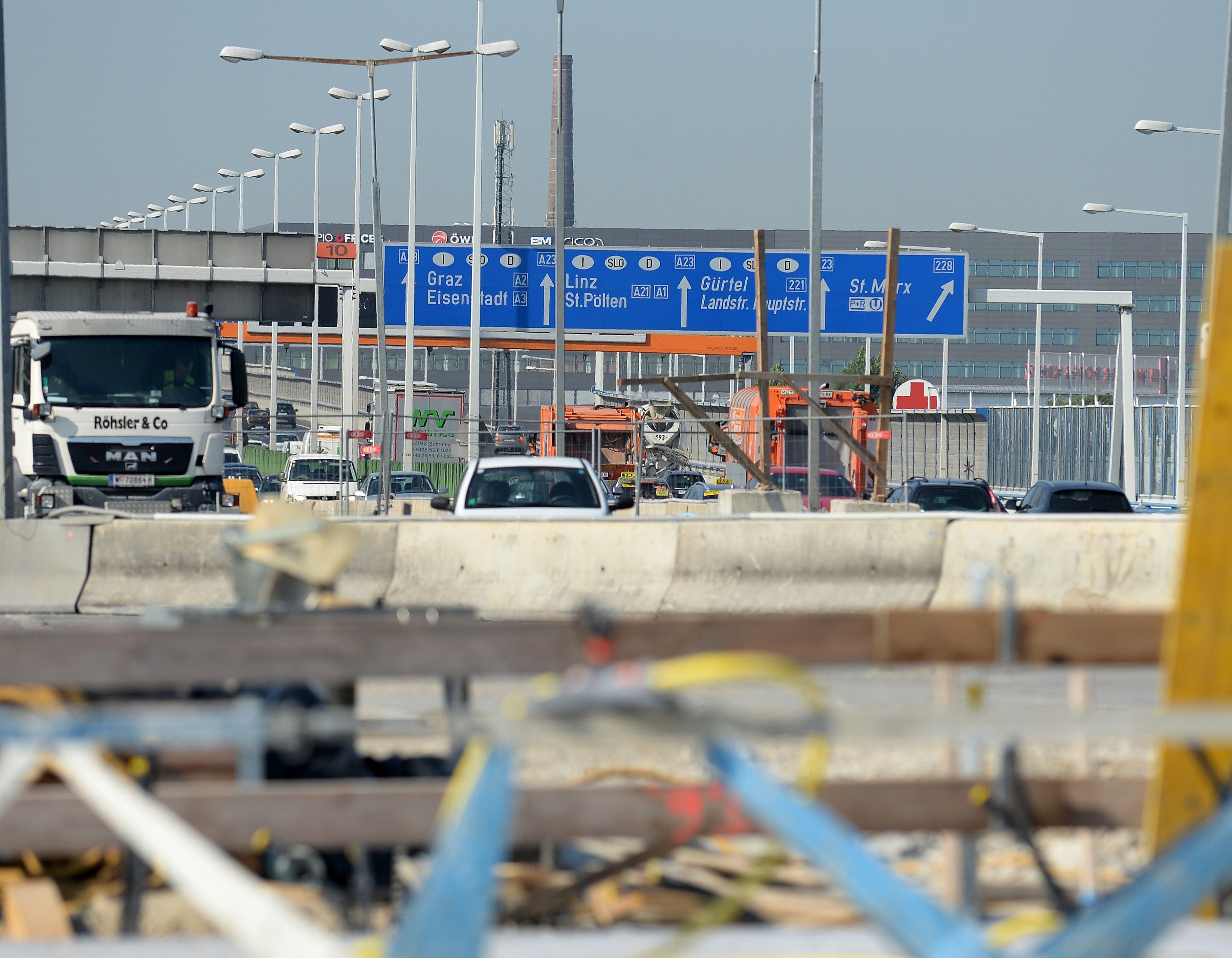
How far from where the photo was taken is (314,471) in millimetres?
36562

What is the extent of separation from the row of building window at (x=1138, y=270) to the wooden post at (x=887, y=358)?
119 meters

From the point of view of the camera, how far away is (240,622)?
17.2ft

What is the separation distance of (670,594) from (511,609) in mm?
1476

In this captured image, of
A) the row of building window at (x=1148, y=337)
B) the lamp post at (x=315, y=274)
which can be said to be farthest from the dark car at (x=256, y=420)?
the row of building window at (x=1148, y=337)

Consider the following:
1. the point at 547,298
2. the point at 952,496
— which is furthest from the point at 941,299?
the point at 952,496

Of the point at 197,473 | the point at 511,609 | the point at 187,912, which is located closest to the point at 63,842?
the point at 187,912

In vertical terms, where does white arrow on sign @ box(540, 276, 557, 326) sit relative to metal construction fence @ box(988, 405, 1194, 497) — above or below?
above

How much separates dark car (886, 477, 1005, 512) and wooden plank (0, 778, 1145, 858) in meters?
19.1

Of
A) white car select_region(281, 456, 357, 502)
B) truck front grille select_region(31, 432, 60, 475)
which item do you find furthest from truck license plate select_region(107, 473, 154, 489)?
white car select_region(281, 456, 357, 502)

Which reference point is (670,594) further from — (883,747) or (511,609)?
(883,747)

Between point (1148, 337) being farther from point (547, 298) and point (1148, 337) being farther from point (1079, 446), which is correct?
point (547, 298)

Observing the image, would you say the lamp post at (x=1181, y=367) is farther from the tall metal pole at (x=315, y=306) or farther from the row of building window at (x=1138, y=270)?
the row of building window at (x=1138, y=270)

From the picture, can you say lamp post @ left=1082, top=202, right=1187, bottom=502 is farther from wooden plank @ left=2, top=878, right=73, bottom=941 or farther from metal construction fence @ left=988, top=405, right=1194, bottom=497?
wooden plank @ left=2, top=878, right=73, bottom=941

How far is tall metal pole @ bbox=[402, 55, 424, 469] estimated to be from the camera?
34562mm
